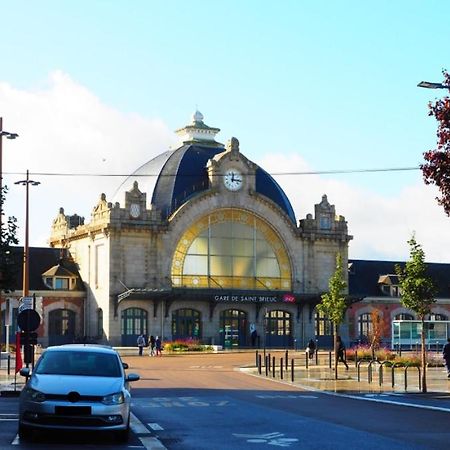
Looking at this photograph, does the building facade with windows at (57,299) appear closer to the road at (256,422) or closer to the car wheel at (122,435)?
the road at (256,422)

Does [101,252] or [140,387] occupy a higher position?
[101,252]

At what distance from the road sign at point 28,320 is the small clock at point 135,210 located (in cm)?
4464

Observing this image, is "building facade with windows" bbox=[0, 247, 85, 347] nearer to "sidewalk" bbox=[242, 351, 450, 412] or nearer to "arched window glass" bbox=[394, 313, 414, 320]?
"arched window glass" bbox=[394, 313, 414, 320]

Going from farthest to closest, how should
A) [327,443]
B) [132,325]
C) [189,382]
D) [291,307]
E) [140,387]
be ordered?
[291,307]
[132,325]
[189,382]
[140,387]
[327,443]

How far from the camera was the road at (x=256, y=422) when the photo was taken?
54.2 ft

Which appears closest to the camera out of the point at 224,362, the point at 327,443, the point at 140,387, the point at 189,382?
the point at 327,443

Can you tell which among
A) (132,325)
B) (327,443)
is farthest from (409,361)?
(327,443)

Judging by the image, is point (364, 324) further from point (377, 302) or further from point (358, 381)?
point (358, 381)

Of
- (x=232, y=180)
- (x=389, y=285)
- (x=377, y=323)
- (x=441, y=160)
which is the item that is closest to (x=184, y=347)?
(x=232, y=180)

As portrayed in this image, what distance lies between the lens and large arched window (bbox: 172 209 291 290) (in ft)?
251

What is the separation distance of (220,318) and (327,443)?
61265mm

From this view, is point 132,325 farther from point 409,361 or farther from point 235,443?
point 235,443

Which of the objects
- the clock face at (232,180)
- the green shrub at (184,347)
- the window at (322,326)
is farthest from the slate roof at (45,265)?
the window at (322,326)

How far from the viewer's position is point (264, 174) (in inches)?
3255
